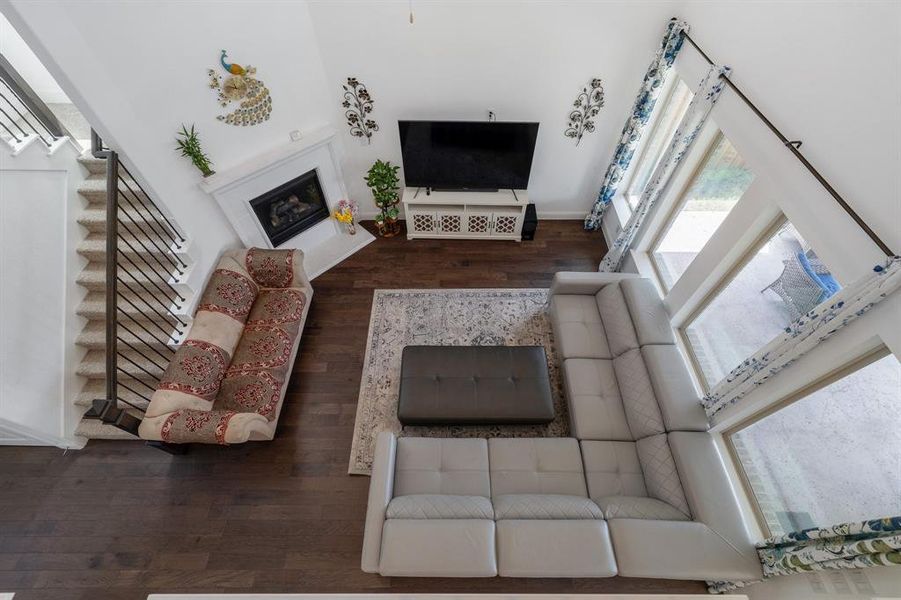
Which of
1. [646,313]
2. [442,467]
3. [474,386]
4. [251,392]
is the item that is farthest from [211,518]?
[646,313]

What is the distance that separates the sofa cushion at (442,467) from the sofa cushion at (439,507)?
0.20m

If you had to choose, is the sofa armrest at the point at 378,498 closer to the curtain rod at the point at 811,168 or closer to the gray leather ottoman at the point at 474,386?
the gray leather ottoman at the point at 474,386

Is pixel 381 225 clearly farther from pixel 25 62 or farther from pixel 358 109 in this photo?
pixel 25 62

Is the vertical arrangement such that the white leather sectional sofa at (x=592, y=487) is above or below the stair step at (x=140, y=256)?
below

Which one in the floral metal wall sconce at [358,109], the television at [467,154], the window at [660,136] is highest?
the floral metal wall sconce at [358,109]

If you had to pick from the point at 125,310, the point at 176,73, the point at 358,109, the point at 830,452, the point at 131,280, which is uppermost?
the point at 358,109

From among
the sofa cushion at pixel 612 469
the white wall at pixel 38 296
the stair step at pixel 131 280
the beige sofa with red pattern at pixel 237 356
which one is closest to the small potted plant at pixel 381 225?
the beige sofa with red pattern at pixel 237 356

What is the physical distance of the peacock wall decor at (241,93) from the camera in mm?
3084

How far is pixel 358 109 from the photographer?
13.1ft

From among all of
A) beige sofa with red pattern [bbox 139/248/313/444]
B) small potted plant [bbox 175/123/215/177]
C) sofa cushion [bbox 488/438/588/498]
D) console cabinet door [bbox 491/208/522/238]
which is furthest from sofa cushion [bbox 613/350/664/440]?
small potted plant [bbox 175/123/215/177]

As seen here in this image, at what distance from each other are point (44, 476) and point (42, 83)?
3.82m

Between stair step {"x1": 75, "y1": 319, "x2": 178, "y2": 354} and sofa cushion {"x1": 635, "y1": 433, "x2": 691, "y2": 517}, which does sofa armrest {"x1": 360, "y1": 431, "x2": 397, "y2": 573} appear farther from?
stair step {"x1": 75, "y1": 319, "x2": 178, "y2": 354}

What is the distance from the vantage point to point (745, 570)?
2232 millimetres

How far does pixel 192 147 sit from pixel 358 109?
1637 mm
